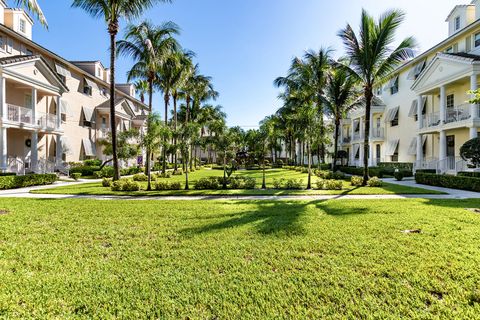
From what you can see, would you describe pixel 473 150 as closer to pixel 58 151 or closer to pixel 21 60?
pixel 21 60

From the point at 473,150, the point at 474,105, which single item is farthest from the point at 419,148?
the point at 473,150

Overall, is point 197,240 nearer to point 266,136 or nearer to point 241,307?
point 241,307

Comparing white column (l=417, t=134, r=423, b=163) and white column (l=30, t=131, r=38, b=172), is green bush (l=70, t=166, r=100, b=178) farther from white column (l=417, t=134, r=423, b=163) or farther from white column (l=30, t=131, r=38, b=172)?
white column (l=417, t=134, r=423, b=163)

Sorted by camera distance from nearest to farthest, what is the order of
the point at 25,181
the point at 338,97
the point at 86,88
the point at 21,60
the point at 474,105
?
the point at 25,181, the point at 474,105, the point at 21,60, the point at 338,97, the point at 86,88

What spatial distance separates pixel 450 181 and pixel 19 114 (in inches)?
1082

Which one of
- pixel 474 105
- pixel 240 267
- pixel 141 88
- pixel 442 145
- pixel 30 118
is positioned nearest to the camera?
pixel 240 267

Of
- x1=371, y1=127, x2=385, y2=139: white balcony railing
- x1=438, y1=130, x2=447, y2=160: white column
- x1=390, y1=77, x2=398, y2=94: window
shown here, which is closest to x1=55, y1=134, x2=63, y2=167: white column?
x1=438, y1=130, x2=447, y2=160: white column

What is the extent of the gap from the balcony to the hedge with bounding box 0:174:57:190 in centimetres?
430

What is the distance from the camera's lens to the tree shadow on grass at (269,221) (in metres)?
6.04

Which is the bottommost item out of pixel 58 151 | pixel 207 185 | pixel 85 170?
pixel 207 185

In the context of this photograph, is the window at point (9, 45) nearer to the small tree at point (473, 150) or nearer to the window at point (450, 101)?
the small tree at point (473, 150)

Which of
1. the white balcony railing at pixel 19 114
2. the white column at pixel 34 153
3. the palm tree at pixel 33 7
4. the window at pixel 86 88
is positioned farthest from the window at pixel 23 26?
the palm tree at pixel 33 7

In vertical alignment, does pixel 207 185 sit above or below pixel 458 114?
below

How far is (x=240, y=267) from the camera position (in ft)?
13.4
